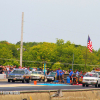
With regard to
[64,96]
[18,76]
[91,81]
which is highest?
[18,76]

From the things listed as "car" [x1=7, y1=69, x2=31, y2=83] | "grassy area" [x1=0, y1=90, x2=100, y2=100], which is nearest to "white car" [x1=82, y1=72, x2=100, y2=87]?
"car" [x1=7, y1=69, x2=31, y2=83]

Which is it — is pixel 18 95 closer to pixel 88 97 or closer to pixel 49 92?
pixel 49 92

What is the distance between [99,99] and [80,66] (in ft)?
288

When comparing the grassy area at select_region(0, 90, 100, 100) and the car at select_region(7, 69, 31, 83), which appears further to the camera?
the car at select_region(7, 69, 31, 83)

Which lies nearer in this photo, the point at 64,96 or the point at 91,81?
the point at 64,96

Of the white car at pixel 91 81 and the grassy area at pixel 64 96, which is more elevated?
the white car at pixel 91 81

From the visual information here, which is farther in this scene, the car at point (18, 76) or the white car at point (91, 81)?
the car at point (18, 76)

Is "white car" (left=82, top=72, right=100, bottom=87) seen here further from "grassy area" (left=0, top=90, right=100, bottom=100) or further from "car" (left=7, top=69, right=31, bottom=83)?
"grassy area" (left=0, top=90, right=100, bottom=100)

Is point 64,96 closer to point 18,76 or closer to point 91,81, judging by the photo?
point 91,81

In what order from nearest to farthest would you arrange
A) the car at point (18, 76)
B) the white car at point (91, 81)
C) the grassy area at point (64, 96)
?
the grassy area at point (64, 96) → the white car at point (91, 81) → the car at point (18, 76)

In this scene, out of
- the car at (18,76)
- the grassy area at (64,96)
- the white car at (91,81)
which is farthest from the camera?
the car at (18,76)

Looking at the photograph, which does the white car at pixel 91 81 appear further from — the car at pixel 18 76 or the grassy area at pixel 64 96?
the grassy area at pixel 64 96

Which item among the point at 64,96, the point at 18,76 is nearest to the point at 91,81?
the point at 18,76

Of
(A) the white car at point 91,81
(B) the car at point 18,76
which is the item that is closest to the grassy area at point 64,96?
(A) the white car at point 91,81
